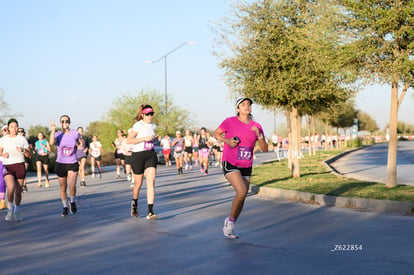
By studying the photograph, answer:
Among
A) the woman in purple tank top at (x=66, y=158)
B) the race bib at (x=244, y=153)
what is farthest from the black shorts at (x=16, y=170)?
the race bib at (x=244, y=153)

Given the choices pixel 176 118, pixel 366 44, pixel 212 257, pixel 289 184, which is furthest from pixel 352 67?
pixel 176 118

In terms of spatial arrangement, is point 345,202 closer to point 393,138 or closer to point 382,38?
point 393,138

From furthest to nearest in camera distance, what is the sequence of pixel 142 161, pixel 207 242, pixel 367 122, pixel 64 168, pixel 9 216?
pixel 367 122, pixel 64 168, pixel 9 216, pixel 142 161, pixel 207 242

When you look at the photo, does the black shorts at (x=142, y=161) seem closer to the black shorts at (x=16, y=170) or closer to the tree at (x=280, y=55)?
the black shorts at (x=16, y=170)

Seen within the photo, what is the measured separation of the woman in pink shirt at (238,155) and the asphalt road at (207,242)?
0.44 m

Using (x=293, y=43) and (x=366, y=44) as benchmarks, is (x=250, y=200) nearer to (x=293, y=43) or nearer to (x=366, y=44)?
(x=366, y=44)

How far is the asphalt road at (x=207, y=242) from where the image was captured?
651cm

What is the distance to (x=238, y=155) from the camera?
8.30m

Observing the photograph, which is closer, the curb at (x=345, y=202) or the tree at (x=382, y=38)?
the curb at (x=345, y=202)

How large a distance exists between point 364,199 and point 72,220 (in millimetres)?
5320

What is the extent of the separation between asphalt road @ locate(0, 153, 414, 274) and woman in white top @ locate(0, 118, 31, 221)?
39 centimetres

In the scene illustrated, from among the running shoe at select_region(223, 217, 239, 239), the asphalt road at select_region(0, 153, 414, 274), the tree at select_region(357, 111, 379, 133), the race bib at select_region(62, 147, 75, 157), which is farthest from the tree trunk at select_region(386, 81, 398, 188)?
the tree at select_region(357, 111, 379, 133)

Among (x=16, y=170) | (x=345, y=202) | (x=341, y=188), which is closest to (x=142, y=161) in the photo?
(x=16, y=170)

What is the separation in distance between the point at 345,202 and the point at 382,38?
11.3 feet
